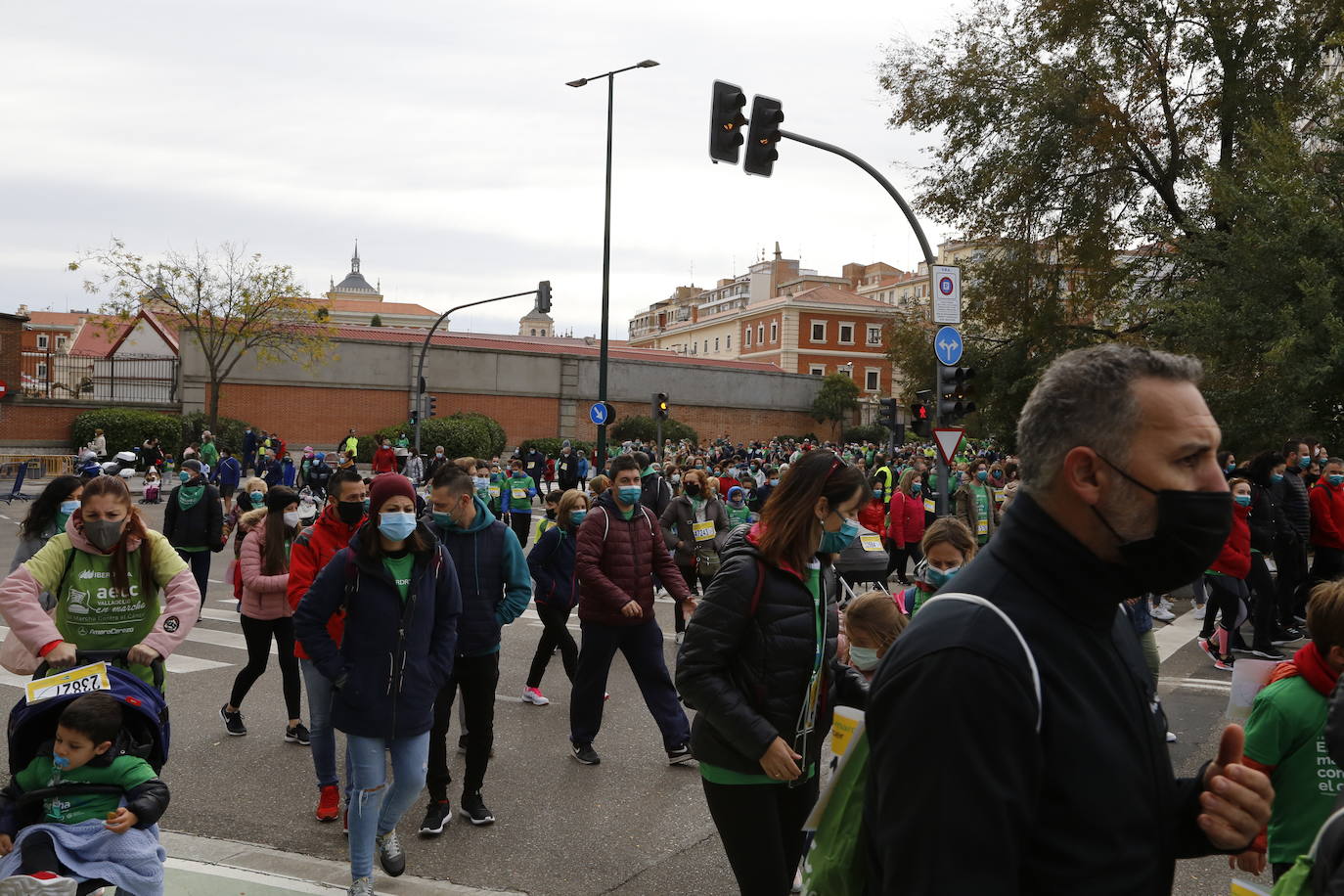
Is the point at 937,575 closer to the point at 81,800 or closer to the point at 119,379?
the point at 81,800

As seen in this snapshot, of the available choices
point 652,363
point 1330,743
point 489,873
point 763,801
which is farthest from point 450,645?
point 652,363

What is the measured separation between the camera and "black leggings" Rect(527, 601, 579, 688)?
8.54 meters

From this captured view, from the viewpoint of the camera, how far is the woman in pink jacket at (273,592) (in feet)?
24.0

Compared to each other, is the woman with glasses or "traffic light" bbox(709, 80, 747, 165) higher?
"traffic light" bbox(709, 80, 747, 165)

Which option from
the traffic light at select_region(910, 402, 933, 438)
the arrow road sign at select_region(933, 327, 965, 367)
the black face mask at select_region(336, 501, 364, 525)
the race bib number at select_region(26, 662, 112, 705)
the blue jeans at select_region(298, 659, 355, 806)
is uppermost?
the arrow road sign at select_region(933, 327, 965, 367)

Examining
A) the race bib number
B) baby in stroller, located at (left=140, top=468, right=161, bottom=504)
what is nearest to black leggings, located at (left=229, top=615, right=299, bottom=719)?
the race bib number

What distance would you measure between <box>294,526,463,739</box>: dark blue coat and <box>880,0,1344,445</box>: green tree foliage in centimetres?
1779

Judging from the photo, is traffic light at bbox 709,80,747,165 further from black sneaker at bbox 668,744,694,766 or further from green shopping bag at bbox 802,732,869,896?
green shopping bag at bbox 802,732,869,896

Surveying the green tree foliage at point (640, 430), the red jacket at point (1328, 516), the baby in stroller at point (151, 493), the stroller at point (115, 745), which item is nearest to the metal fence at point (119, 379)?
the baby in stroller at point (151, 493)

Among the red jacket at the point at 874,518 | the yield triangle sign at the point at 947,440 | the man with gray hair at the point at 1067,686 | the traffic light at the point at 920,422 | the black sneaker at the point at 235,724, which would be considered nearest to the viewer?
the man with gray hair at the point at 1067,686

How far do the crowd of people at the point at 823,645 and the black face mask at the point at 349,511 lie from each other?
0.02 m

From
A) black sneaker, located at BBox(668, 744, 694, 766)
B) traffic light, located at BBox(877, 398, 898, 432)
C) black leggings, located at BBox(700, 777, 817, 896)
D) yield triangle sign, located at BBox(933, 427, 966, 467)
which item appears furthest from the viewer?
traffic light, located at BBox(877, 398, 898, 432)

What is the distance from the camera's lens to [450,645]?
5.12 meters

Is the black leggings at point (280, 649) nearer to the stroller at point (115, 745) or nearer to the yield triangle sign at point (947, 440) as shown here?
the stroller at point (115, 745)
